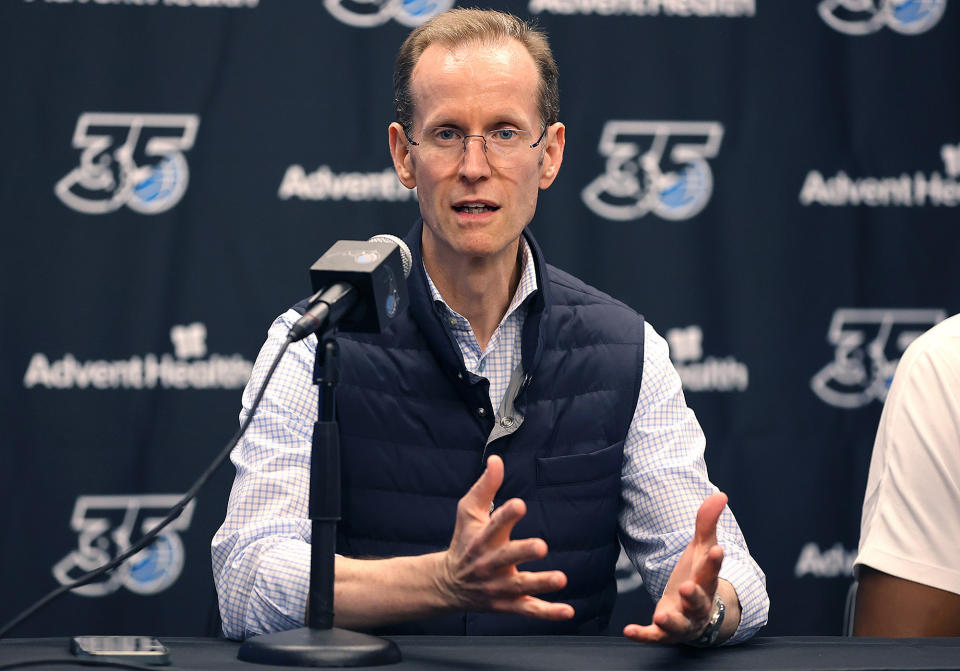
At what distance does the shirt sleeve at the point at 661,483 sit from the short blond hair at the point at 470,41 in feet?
1.69

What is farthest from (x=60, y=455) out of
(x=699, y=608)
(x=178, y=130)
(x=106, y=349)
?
(x=699, y=608)

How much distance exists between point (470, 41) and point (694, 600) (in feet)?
3.59

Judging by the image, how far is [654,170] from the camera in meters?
3.07

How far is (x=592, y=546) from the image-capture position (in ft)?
6.55

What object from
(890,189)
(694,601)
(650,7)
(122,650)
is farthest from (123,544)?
(890,189)

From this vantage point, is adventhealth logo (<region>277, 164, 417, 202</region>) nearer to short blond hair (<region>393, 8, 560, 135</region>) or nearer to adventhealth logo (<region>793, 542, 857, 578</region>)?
short blond hair (<region>393, 8, 560, 135</region>)

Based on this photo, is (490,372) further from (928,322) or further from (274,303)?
(928,322)

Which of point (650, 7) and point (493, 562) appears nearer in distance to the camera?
point (493, 562)

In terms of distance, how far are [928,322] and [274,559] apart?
7.14ft

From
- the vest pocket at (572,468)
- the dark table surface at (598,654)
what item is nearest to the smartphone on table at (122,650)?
the dark table surface at (598,654)

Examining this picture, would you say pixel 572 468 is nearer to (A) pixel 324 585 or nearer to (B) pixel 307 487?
(B) pixel 307 487

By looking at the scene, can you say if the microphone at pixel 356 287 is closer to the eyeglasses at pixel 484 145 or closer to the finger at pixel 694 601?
the finger at pixel 694 601

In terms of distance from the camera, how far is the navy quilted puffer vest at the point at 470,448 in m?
1.94

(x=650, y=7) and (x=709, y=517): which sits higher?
(x=650, y=7)
